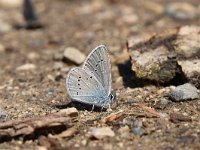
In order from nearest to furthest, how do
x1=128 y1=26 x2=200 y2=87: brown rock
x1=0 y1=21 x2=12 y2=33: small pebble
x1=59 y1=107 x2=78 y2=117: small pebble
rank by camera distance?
1. x1=59 y1=107 x2=78 y2=117: small pebble
2. x1=128 y1=26 x2=200 y2=87: brown rock
3. x1=0 y1=21 x2=12 y2=33: small pebble

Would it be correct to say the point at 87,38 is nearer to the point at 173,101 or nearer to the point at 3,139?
the point at 173,101

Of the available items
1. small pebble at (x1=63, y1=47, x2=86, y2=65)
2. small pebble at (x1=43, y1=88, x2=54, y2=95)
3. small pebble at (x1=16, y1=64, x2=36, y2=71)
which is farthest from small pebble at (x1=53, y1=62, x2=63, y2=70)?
small pebble at (x1=43, y1=88, x2=54, y2=95)

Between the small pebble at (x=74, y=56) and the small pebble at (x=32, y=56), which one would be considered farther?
the small pebble at (x=32, y=56)

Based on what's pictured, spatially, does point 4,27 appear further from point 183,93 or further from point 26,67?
point 183,93

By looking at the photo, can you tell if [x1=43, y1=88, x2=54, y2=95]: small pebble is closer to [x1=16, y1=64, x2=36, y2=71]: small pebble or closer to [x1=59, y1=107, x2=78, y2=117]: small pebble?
[x1=59, y1=107, x2=78, y2=117]: small pebble

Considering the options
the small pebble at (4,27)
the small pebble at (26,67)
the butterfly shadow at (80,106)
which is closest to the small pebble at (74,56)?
the small pebble at (26,67)

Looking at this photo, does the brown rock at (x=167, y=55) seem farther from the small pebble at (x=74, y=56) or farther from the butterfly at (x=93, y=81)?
the small pebble at (x=74, y=56)

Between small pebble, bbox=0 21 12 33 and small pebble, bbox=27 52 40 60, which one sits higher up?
small pebble, bbox=0 21 12 33
